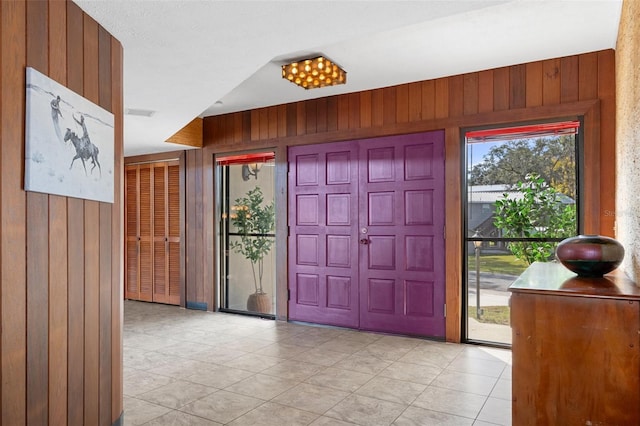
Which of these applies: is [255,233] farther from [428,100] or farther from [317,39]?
[317,39]

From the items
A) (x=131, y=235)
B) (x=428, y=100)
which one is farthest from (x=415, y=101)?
(x=131, y=235)

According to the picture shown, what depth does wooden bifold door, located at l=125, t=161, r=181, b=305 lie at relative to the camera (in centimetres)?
639

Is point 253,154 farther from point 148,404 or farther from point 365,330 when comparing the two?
point 148,404

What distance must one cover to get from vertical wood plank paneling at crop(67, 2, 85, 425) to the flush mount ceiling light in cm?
190

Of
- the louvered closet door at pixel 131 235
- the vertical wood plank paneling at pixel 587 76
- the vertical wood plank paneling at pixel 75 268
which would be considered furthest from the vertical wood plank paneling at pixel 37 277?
the louvered closet door at pixel 131 235

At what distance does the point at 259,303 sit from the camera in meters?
5.66

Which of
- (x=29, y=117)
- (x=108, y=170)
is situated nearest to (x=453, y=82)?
(x=108, y=170)

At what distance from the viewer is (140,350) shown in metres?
4.20

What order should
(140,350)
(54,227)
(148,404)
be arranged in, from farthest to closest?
(140,350) → (148,404) → (54,227)

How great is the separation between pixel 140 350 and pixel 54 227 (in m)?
2.55

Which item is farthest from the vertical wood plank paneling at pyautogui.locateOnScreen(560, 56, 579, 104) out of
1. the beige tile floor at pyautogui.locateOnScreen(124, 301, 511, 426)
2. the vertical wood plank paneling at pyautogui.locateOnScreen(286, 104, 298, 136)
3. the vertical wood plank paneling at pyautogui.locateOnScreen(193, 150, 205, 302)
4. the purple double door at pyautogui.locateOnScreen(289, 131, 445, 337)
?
the vertical wood plank paneling at pyautogui.locateOnScreen(193, 150, 205, 302)

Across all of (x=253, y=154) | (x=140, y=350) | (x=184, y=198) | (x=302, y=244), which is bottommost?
(x=140, y=350)

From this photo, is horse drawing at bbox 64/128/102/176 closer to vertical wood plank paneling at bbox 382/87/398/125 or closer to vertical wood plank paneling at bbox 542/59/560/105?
vertical wood plank paneling at bbox 382/87/398/125

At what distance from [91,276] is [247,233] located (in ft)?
11.3
